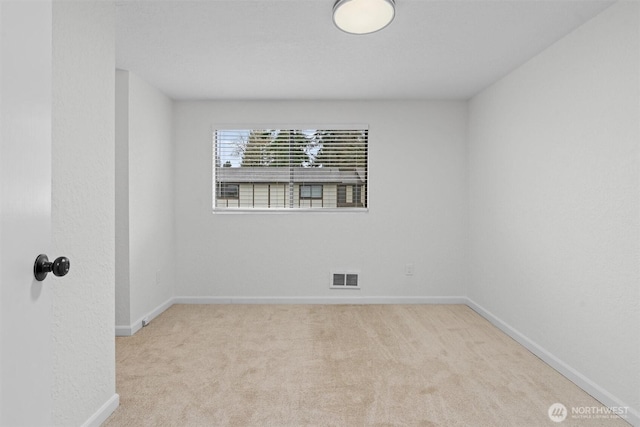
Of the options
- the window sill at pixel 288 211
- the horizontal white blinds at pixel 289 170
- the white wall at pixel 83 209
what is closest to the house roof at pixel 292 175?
the horizontal white blinds at pixel 289 170

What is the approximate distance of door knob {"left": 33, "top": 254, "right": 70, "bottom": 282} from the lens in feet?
3.16

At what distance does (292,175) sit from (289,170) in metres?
0.07

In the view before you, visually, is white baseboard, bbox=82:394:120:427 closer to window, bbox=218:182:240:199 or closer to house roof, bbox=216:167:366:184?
window, bbox=218:182:240:199

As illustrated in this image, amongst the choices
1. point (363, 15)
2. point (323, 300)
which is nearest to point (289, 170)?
point (323, 300)

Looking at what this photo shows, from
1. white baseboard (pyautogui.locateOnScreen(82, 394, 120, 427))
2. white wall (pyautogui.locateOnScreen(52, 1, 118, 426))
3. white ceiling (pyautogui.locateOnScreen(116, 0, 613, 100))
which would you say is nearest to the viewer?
white wall (pyautogui.locateOnScreen(52, 1, 118, 426))

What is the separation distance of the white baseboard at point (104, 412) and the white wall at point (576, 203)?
2.67 m

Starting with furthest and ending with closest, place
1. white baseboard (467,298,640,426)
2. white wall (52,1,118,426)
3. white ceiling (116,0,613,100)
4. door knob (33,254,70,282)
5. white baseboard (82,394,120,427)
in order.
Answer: white ceiling (116,0,613,100)
white baseboard (467,298,640,426)
white baseboard (82,394,120,427)
white wall (52,1,118,426)
door knob (33,254,70,282)

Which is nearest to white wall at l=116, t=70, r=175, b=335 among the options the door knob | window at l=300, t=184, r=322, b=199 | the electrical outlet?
window at l=300, t=184, r=322, b=199

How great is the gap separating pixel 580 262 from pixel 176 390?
2754mm

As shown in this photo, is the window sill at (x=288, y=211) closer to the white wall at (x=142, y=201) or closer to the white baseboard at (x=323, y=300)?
the white wall at (x=142, y=201)

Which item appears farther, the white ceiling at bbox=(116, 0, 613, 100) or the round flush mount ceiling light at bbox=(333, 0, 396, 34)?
the white ceiling at bbox=(116, 0, 613, 100)

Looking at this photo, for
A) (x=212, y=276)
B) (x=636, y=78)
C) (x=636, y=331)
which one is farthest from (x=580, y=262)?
(x=212, y=276)

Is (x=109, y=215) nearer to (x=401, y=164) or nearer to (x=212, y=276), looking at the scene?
(x=212, y=276)

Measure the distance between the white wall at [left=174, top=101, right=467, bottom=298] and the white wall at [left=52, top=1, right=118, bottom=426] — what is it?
2.28 metres
